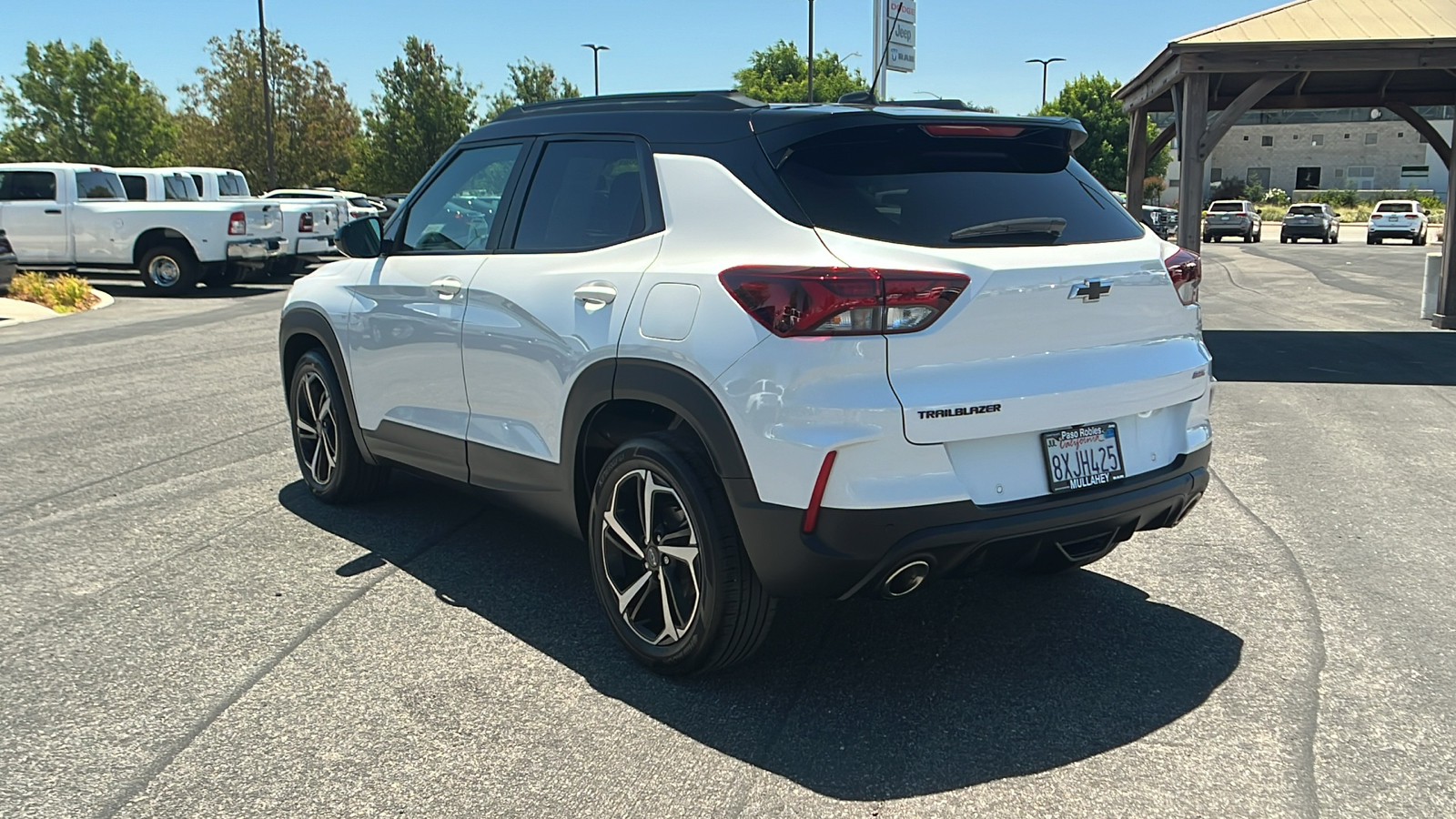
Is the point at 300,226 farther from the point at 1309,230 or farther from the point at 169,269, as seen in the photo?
the point at 1309,230

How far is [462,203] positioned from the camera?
16.5ft

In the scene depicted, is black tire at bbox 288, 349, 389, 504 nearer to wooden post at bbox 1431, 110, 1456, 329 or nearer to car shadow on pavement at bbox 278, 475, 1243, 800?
car shadow on pavement at bbox 278, 475, 1243, 800

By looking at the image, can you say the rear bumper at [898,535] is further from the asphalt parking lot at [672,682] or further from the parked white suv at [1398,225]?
the parked white suv at [1398,225]

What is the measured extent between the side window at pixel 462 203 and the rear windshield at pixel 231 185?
2137 cm

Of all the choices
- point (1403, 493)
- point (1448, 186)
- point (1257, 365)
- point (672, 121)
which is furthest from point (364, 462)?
point (1448, 186)

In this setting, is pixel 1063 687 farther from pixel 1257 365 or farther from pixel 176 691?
pixel 1257 365

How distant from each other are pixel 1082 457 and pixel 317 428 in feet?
13.0

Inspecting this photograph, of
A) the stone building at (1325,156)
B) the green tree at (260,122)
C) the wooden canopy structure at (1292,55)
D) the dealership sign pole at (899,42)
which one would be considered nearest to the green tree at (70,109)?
the green tree at (260,122)

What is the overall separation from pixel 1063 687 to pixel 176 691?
2809 millimetres

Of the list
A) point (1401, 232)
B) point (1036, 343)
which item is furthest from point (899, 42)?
point (1401, 232)

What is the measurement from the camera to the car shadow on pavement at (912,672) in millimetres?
3391

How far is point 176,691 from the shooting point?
151 inches

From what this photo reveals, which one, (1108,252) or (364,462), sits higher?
(1108,252)

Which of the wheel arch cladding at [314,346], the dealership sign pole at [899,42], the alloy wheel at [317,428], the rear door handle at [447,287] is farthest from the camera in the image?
the dealership sign pole at [899,42]
